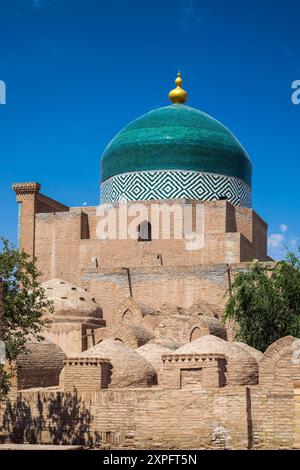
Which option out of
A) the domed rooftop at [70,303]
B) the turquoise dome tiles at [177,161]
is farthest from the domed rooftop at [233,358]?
the turquoise dome tiles at [177,161]

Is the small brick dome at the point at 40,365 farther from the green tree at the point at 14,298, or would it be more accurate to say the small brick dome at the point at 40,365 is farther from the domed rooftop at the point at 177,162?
the domed rooftop at the point at 177,162

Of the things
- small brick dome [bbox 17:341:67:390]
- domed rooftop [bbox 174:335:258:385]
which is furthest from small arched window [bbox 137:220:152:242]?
domed rooftop [bbox 174:335:258:385]

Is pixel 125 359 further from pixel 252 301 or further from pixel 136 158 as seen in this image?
pixel 136 158

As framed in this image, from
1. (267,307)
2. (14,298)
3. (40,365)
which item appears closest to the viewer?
(14,298)

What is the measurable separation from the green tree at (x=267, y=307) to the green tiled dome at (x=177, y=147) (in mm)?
7889

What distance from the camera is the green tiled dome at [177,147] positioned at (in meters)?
28.4

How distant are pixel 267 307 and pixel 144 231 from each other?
7179mm

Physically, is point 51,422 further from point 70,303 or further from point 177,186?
point 177,186

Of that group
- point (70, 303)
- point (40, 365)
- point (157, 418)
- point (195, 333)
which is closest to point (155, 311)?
point (70, 303)

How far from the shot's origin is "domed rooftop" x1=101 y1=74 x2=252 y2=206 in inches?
1107

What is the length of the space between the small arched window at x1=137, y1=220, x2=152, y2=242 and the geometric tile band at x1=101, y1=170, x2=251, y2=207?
65.3 inches

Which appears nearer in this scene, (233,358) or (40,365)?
(233,358)

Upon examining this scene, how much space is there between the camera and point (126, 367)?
640 inches

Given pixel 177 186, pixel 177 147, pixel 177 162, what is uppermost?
pixel 177 147
